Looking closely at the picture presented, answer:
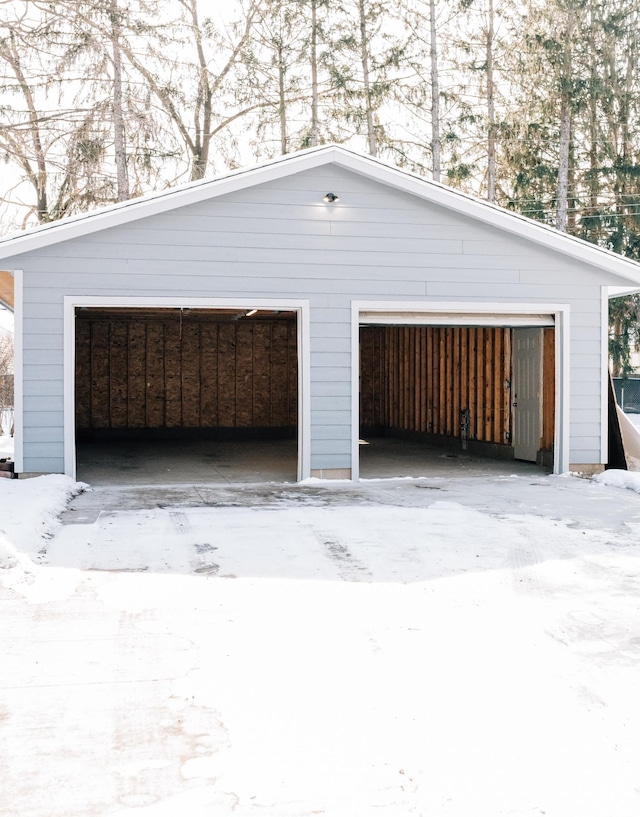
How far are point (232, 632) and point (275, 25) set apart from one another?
1987 cm

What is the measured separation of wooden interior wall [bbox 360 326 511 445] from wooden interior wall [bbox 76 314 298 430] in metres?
2.05

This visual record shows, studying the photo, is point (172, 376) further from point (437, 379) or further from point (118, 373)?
point (437, 379)

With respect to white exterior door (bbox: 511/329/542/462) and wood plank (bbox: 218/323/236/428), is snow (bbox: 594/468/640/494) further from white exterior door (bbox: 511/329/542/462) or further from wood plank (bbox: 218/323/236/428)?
wood plank (bbox: 218/323/236/428)

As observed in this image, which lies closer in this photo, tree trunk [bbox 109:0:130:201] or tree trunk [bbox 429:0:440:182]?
tree trunk [bbox 109:0:130:201]

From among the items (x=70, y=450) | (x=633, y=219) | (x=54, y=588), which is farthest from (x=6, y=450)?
(x=633, y=219)

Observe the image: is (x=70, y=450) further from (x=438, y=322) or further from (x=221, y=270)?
(x=438, y=322)

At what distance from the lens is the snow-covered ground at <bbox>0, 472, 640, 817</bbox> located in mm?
2773

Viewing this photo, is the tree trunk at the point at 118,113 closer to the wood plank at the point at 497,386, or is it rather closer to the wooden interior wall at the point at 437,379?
the wooden interior wall at the point at 437,379

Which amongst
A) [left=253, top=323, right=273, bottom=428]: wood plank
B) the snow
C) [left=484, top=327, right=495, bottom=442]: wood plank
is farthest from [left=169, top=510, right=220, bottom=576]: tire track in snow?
[left=253, top=323, right=273, bottom=428]: wood plank

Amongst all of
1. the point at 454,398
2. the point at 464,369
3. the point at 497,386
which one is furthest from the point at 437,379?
the point at 497,386

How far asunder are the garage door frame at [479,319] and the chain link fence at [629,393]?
11.9m

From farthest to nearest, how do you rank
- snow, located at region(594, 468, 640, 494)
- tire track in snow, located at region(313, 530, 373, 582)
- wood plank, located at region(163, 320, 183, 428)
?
wood plank, located at region(163, 320, 183, 428) → snow, located at region(594, 468, 640, 494) → tire track in snow, located at region(313, 530, 373, 582)

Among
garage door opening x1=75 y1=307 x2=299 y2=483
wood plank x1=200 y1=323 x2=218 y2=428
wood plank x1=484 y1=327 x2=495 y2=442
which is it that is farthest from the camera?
wood plank x1=200 y1=323 x2=218 y2=428

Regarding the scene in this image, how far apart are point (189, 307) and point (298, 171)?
84.5 inches
